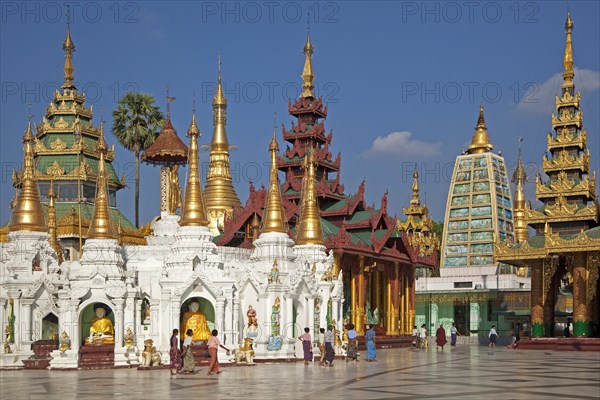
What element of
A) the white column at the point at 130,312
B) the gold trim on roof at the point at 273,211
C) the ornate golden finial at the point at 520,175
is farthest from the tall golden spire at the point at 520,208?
the white column at the point at 130,312

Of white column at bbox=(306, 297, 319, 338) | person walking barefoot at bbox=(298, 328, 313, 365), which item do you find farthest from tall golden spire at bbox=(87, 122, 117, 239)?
person walking barefoot at bbox=(298, 328, 313, 365)

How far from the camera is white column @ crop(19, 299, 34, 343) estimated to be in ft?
103

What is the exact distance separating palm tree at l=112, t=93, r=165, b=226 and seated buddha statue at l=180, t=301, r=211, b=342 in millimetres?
29973

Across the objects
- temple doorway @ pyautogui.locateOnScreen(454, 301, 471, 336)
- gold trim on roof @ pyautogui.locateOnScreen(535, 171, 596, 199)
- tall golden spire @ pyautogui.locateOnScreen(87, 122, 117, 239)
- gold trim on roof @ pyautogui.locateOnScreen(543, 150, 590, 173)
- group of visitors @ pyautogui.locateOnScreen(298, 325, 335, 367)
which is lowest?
temple doorway @ pyautogui.locateOnScreen(454, 301, 471, 336)

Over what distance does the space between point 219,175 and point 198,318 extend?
28.0 meters

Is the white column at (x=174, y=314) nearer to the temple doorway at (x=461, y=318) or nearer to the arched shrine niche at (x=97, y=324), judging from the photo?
the arched shrine niche at (x=97, y=324)

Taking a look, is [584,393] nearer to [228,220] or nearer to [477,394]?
[477,394]

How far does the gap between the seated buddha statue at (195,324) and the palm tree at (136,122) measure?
98.3ft

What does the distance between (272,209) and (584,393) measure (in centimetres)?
1751

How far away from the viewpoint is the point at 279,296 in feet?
107

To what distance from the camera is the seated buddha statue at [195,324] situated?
30.5 metres

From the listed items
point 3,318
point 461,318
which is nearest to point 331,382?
point 3,318

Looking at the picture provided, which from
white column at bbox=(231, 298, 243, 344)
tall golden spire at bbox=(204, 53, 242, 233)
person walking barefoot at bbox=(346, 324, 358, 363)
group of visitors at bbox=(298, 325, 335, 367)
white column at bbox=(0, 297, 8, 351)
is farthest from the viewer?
tall golden spire at bbox=(204, 53, 242, 233)

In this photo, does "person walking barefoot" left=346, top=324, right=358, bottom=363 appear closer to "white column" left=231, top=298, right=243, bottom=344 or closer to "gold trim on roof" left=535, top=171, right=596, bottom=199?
"white column" left=231, top=298, right=243, bottom=344
